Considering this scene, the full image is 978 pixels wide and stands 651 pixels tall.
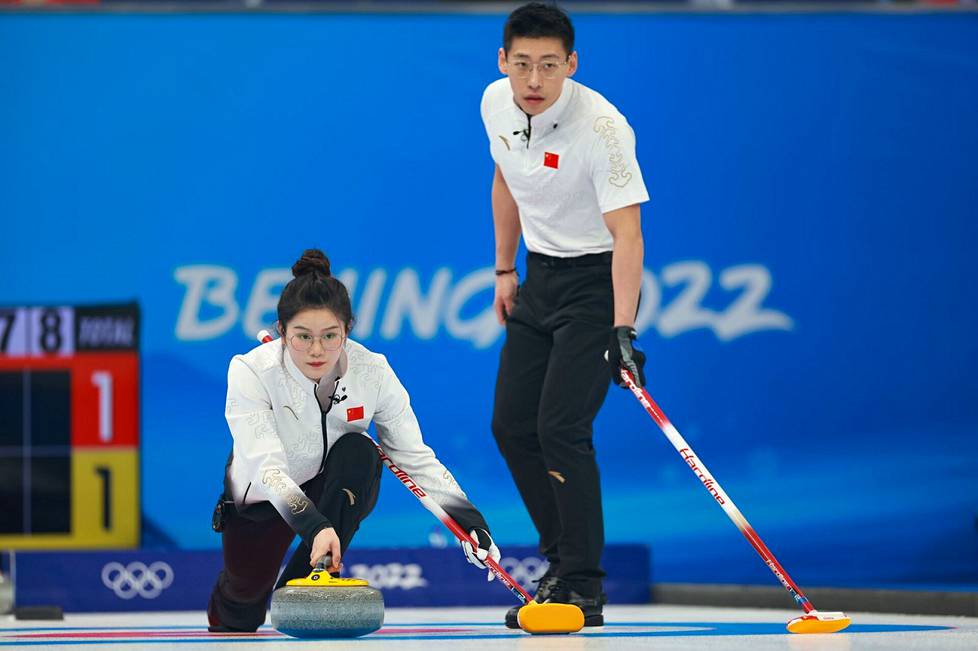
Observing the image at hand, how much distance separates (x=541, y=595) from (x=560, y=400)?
0.44 meters

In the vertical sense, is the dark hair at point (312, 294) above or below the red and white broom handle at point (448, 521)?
above

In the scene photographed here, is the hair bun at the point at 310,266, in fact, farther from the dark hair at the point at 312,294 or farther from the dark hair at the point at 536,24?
the dark hair at the point at 536,24

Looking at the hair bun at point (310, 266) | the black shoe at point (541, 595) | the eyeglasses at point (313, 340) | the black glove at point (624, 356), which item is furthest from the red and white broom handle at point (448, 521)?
the black glove at point (624, 356)

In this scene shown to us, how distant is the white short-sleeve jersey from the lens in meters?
3.74

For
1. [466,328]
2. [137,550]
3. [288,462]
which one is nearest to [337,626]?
[288,462]

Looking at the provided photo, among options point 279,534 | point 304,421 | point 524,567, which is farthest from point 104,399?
point 304,421

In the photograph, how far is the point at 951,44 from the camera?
21.0 ft

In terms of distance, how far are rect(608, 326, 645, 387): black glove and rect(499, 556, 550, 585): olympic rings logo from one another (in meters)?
2.18

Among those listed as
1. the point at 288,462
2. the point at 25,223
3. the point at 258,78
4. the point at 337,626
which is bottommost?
the point at 337,626

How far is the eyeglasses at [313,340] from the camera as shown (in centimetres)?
329

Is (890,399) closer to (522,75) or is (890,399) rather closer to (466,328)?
(466,328)

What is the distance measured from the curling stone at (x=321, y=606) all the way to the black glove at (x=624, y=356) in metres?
0.81

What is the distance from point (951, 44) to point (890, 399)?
1399 millimetres

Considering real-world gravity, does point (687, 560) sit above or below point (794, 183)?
below
